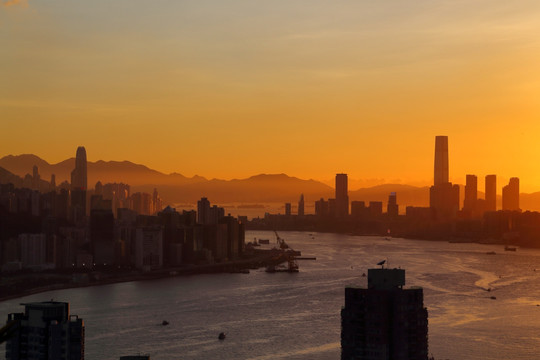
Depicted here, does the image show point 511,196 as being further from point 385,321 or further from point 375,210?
point 385,321

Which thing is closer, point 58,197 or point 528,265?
point 528,265

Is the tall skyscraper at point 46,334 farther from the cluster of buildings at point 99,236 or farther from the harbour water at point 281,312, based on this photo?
the cluster of buildings at point 99,236

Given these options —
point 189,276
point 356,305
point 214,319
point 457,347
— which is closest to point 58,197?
point 189,276

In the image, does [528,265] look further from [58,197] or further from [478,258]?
[58,197]

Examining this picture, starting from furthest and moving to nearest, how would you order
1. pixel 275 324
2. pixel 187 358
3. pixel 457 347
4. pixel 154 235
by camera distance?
pixel 154 235 < pixel 275 324 < pixel 457 347 < pixel 187 358

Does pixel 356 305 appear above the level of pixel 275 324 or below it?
above

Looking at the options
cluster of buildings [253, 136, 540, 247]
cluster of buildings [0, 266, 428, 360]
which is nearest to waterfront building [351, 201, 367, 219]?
cluster of buildings [253, 136, 540, 247]

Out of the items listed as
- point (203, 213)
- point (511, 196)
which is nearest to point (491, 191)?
point (511, 196)
